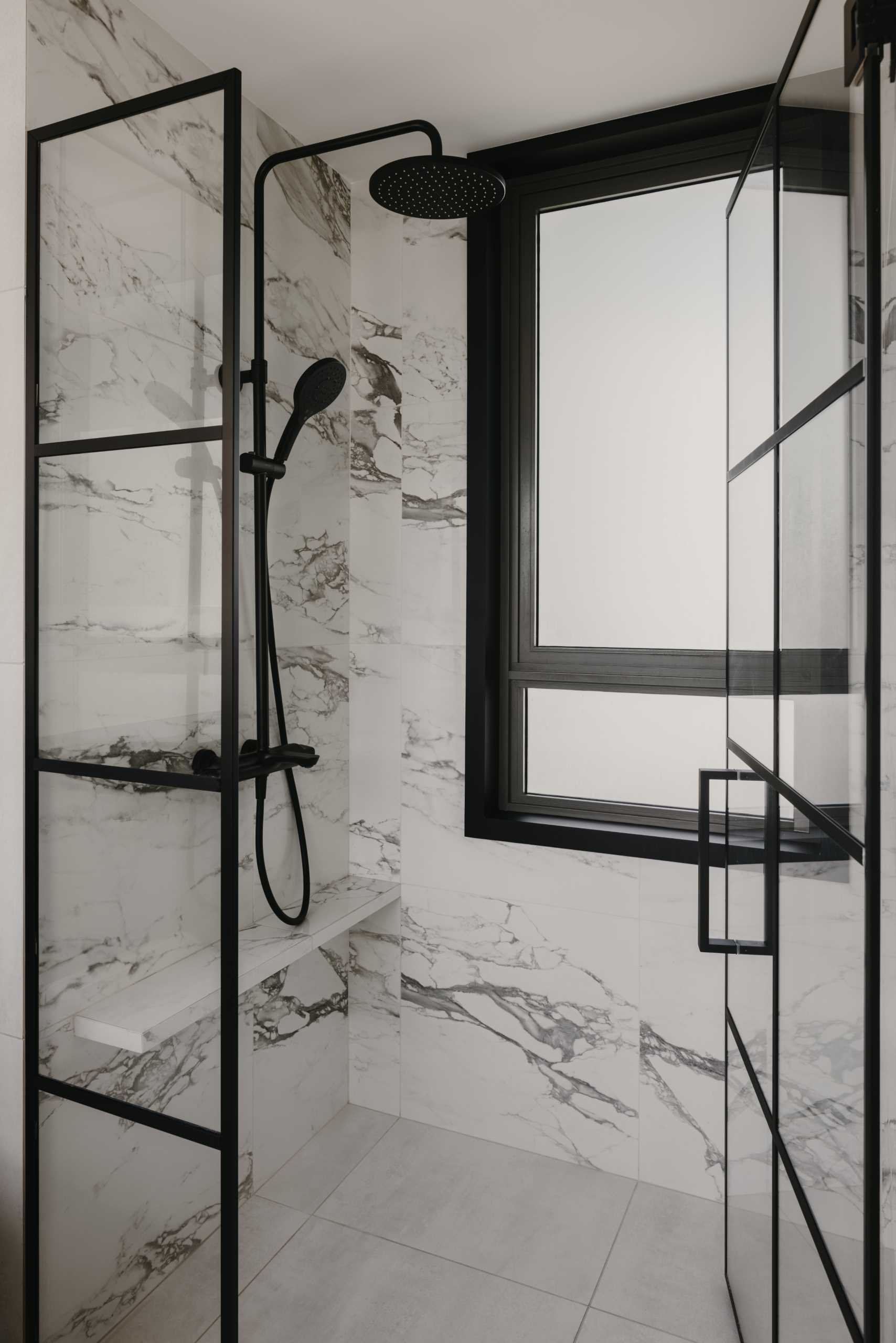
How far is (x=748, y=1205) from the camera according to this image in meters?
1.48

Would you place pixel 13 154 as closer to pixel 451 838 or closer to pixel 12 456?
pixel 12 456

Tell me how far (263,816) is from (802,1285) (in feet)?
4.27

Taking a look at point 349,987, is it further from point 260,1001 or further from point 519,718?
point 519,718

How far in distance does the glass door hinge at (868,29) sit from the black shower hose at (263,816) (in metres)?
1.25

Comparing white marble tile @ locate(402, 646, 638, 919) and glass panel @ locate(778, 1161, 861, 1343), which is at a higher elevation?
white marble tile @ locate(402, 646, 638, 919)

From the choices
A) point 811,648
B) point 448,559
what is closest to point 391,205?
point 448,559

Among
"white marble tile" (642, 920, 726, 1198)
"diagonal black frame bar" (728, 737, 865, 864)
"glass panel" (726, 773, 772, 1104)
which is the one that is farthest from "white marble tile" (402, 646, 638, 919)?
"diagonal black frame bar" (728, 737, 865, 864)

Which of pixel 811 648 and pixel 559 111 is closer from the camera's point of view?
pixel 811 648

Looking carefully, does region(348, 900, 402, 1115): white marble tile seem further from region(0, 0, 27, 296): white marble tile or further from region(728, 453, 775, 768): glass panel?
region(0, 0, 27, 296): white marble tile

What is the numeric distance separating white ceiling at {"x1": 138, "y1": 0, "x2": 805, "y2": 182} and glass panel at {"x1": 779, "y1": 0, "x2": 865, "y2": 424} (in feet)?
1.88

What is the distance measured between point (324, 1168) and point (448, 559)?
1.55 metres

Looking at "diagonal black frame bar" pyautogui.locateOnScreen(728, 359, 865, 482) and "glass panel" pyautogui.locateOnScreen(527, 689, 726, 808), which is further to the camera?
"glass panel" pyautogui.locateOnScreen(527, 689, 726, 808)

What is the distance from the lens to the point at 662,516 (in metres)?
1.99

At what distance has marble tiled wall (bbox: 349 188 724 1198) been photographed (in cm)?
197
